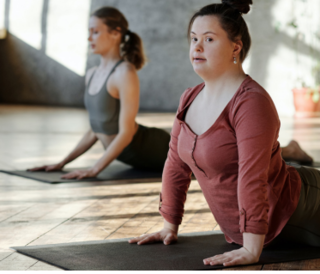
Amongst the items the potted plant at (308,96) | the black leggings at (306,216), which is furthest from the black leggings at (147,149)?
the potted plant at (308,96)

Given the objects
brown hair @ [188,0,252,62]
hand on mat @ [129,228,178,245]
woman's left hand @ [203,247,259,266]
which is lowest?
hand on mat @ [129,228,178,245]

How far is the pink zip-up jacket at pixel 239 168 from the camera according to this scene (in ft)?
4.37

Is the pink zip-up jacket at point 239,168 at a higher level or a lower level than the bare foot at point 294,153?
higher

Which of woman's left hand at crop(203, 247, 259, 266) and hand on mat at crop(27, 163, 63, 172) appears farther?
hand on mat at crop(27, 163, 63, 172)

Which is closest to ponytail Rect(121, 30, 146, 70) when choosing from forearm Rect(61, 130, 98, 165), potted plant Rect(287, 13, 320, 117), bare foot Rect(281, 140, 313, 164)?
forearm Rect(61, 130, 98, 165)

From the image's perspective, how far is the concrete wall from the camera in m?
8.25

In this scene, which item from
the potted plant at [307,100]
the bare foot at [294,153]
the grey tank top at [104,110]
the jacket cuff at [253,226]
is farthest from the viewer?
the potted plant at [307,100]

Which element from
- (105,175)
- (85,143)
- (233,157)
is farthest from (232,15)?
(85,143)

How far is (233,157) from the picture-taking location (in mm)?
1422

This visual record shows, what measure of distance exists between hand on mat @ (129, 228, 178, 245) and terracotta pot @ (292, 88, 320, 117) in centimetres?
654

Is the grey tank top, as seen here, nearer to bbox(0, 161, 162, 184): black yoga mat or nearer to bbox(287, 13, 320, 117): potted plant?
bbox(0, 161, 162, 184): black yoga mat

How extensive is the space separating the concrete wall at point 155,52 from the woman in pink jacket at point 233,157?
698cm

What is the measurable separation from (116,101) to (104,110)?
8 cm

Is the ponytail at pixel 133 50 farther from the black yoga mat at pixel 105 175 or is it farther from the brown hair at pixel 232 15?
the brown hair at pixel 232 15
